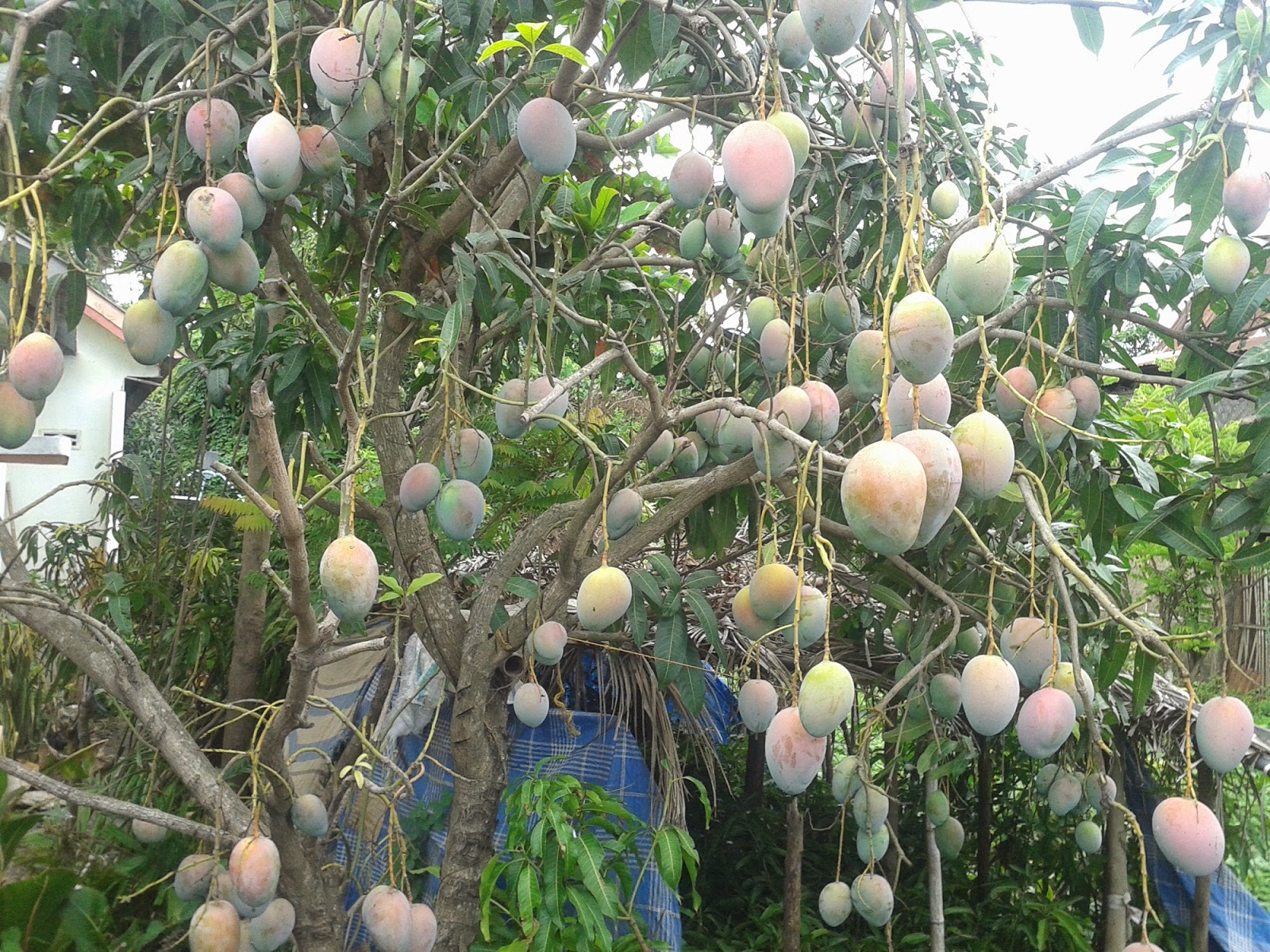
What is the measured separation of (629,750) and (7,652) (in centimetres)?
327

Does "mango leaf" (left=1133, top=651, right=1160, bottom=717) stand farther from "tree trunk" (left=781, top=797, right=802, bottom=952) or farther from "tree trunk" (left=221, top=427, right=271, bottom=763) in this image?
"tree trunk" (left=221, top=427, right=271, bottom=763)

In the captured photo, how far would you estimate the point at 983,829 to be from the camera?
11.8ft

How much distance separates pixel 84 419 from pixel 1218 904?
8.29 m

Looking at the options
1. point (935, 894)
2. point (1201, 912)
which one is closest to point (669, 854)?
point (935, 894)

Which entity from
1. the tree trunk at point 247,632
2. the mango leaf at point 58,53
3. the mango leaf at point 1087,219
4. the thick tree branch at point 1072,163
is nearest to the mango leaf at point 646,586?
the thick tree branch at point 1072,163

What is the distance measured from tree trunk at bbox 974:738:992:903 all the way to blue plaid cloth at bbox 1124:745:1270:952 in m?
0.49

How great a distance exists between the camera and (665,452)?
192cm

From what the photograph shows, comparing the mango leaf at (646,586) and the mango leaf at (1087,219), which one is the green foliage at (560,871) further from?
the mango leaf at (1087,219)

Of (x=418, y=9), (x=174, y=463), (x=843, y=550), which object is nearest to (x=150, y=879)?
(x=843, y=550)

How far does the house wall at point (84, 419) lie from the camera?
22.6 ft

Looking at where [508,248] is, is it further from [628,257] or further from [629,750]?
[629,750]

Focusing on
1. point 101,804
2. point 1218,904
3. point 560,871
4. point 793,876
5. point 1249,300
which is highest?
point 1249,300

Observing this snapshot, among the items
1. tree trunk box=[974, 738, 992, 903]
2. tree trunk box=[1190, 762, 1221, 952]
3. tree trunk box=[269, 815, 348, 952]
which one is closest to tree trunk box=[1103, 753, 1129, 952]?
tree trunk box=[1190, 762, 1221, 952]

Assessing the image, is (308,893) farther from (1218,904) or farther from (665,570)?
(1218,904)
